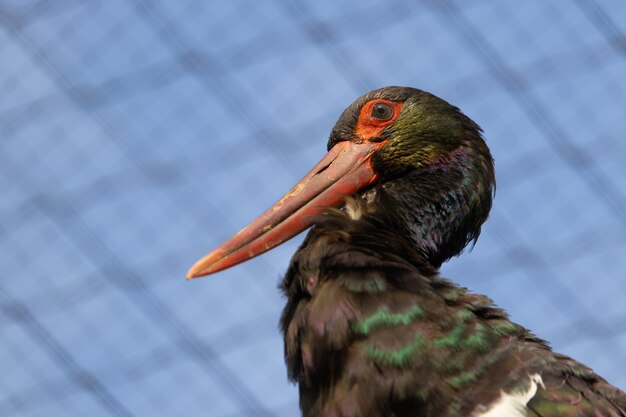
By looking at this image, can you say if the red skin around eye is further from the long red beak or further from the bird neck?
the bird neck

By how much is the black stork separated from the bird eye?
0.11m

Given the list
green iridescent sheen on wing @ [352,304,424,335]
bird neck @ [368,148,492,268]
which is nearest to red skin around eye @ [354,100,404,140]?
bird neck @ [368,148,492,268]

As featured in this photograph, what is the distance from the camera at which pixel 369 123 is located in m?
3.68

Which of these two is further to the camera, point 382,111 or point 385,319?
point 382,111

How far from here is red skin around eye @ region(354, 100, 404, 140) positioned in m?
3.67

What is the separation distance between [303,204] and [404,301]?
0.61 meters

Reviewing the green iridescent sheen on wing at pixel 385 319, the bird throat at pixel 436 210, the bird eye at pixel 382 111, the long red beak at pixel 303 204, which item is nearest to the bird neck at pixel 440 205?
the bird throat at pixel 436 210

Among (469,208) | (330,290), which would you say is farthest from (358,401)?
(469,208)

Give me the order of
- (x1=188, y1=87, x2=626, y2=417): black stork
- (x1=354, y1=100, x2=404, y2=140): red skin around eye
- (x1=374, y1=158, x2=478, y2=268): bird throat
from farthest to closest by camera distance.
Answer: (x1=354, y1=100, x2=404, y2=140): red skin around eye → (x1=374, y1=158, x2=478, y2=268): bird throat → (x1=188, y1=87, x2=626, y2=417): black stork

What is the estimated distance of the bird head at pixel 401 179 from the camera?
339 cm

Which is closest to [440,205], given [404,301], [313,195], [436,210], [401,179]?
[436,210]

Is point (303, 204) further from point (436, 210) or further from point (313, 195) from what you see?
point (436, 210)

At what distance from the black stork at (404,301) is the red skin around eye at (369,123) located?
0.08m

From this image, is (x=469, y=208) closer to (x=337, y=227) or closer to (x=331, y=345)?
(x=337, y=227)
